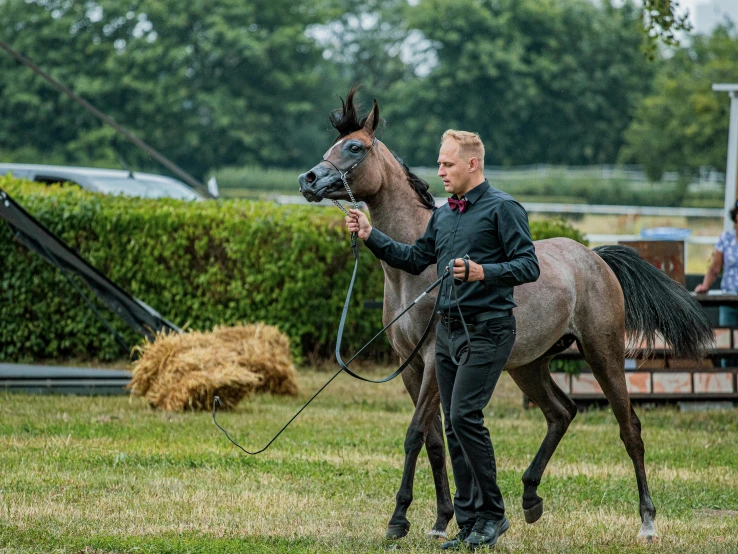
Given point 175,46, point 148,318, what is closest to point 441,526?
point 148,318

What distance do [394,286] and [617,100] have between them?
62.6m

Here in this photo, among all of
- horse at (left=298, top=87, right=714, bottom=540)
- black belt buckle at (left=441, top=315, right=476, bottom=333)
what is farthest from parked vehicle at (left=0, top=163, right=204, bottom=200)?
black belt buckle at (left=441, top=315, right=476, bottom=333)

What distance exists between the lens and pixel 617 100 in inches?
2594

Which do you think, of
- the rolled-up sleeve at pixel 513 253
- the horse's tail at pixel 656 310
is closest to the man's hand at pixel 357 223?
the rolled-up sleeve at pixel 513 253

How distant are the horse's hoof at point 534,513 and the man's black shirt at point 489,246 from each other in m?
1.58

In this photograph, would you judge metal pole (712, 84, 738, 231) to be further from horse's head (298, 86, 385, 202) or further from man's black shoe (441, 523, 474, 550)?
man's black shoe (441, 523, 474, 550)

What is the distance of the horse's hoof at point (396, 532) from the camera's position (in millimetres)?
5840

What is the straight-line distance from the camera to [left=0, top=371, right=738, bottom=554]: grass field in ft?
19.2

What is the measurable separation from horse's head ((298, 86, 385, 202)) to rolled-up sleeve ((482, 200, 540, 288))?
3.50 feet

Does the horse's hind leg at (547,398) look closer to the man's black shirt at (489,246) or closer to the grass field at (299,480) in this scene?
the grass field at (299,480)

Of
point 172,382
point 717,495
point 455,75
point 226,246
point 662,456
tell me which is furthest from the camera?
point 455,75

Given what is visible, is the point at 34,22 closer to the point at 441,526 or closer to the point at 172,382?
the point at 172,382

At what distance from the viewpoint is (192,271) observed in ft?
44.4

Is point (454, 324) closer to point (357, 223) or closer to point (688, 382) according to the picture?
point (357, 223)
